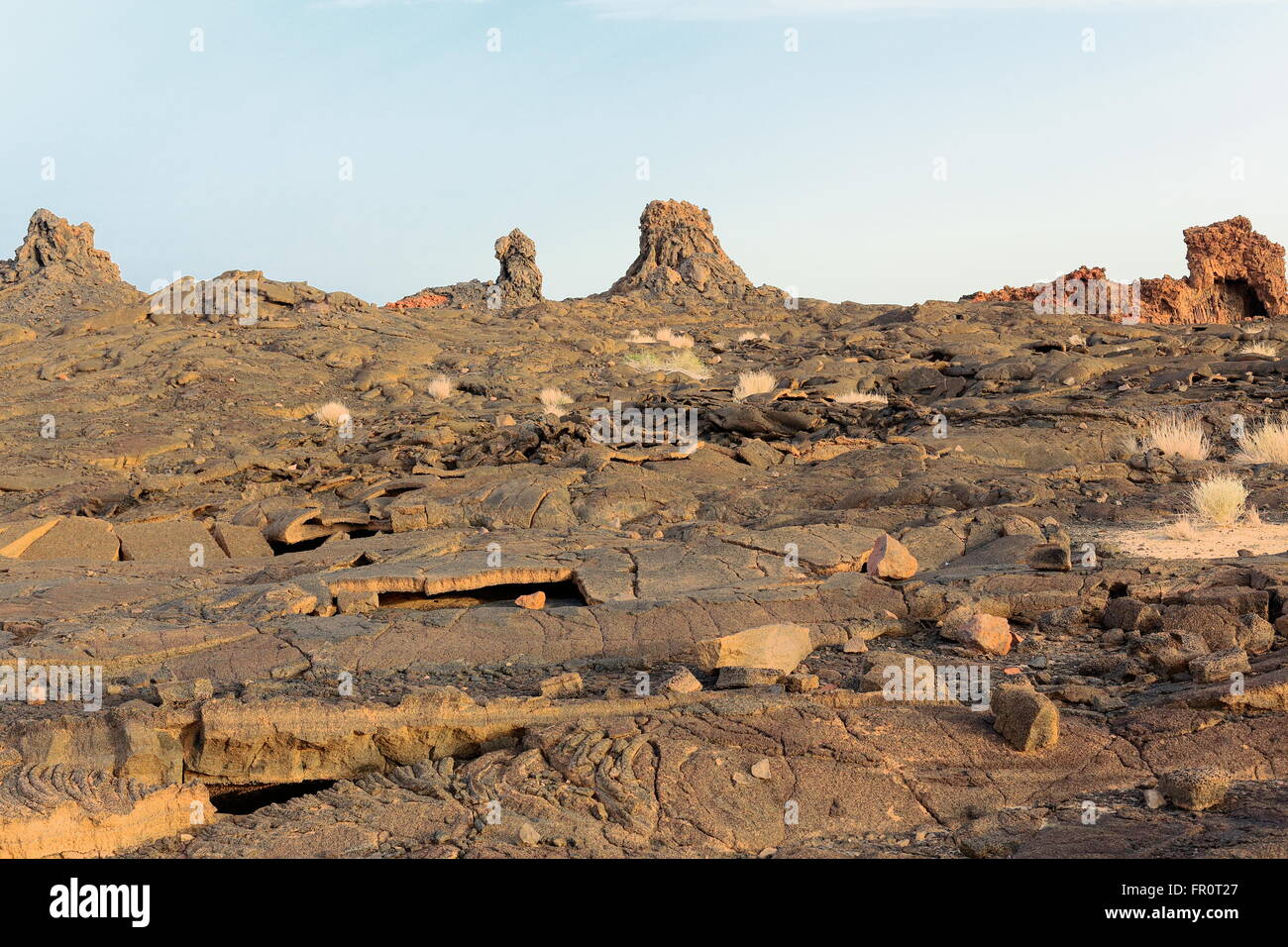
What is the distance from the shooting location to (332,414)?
18.7 meters

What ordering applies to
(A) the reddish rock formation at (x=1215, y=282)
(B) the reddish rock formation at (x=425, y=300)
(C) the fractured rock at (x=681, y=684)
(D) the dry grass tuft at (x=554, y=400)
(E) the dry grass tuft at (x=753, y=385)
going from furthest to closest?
Result: 1. (B) the reddish rock formation at (x=425, y=300)
2. (A) the reddish rock formation at (x=1215, y=282)
3. (E) the dry grass tuft at (x=753, y=385)
4. (D) the dry grass tuft at (x=554, y=400)
5. (C) the fractured rock at (x=681, y=684)

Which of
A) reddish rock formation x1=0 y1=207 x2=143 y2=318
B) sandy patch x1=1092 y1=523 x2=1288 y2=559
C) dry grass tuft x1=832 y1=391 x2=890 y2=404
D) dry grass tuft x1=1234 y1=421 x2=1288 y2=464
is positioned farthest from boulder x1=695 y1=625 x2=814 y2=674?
reddish rock formation x1=0 y1=207 x2=143 y2=318

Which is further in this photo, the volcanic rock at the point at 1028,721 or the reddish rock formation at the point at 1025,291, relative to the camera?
the reddish rock formation at the point at 1025,291

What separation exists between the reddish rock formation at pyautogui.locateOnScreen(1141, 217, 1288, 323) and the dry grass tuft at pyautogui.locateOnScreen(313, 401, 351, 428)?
28.7 meters

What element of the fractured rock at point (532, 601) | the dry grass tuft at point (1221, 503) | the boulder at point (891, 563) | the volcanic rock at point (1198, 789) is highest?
the dry grass tuft at point (1221, 503)

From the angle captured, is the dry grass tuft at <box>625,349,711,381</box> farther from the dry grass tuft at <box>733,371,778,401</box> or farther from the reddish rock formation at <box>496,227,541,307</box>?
the reddish rock formation at <box>496,227,541,307</box>

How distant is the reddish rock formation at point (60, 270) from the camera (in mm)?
28984

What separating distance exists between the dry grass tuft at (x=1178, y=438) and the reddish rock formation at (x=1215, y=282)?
2196 centimetres

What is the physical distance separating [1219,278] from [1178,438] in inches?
1090

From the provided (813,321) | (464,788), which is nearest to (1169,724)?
(464,788)
